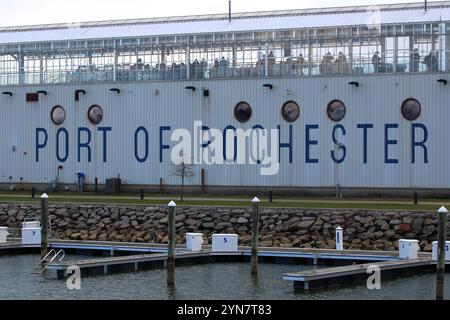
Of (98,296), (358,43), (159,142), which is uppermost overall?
(358,43)

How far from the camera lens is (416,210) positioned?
188 feet

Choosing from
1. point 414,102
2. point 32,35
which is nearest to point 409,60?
point 414,102

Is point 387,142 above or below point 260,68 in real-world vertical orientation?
below

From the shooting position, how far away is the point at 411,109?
67250 millimetres

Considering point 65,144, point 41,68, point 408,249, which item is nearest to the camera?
point 408,249

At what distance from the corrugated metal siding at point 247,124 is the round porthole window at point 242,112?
0.28 metres

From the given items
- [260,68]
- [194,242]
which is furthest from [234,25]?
[194,242]

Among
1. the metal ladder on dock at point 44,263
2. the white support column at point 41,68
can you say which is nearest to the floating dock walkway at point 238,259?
the metal ladder on dock at point 44,263

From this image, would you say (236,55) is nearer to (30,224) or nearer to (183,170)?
(183,170)

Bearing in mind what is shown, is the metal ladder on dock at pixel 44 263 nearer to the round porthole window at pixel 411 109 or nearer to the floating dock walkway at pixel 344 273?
the floating dock walkway at pixel 344 273

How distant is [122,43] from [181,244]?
74.3 feet

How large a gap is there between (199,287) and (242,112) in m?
27.0

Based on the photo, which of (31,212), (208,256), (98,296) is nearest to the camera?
(98,296)

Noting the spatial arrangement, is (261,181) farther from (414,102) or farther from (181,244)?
(181,244)
